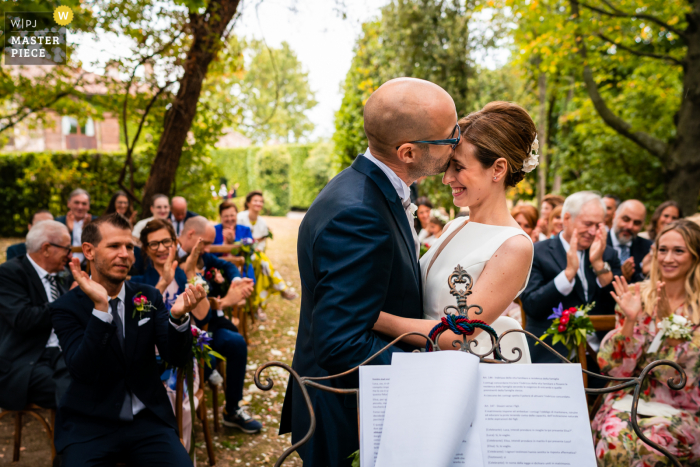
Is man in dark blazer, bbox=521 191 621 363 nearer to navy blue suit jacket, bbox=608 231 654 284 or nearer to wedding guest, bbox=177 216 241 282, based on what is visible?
navy blue suit jacket, bbox=608 231 654 284

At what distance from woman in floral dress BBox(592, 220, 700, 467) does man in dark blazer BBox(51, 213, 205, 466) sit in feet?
8.59

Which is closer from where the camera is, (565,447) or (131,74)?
(565,447)

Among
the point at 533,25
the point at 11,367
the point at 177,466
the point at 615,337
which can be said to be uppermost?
the point at 533,25

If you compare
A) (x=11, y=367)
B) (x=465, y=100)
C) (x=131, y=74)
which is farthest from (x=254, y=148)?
(x=11, y=367)

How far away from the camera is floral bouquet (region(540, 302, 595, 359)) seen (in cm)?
337

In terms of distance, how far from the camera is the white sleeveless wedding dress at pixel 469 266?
1.92 metres

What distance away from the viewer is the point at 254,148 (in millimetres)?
26656

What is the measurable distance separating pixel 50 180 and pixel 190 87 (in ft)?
28.1

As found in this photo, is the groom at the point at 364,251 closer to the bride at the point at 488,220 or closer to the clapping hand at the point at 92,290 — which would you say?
the bride at the point at 488,220

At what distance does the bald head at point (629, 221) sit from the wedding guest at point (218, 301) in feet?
14.4

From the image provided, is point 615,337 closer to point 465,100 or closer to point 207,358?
point 207,358

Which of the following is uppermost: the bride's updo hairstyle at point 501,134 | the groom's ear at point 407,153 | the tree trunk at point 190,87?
the tree trunk at point 190,87

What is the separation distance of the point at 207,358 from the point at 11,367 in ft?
4.77

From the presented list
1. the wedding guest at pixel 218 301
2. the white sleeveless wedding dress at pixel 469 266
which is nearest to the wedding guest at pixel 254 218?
the wedding guest at pixel 218 301
